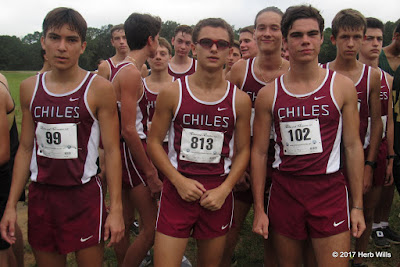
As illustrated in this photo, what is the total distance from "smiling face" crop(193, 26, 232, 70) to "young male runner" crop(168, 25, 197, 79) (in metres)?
3.32

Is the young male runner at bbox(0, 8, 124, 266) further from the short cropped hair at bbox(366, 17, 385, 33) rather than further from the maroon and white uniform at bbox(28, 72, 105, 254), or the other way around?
the short cropped hair at bbox(366, 17, 385, 33)

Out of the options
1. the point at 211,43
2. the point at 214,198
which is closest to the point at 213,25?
the point at 211,43

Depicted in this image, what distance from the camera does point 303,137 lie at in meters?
2.62

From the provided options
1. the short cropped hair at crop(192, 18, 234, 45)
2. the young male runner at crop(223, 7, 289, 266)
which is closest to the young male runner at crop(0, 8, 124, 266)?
the short cropped hair at crop(192, 18, 234, 45)

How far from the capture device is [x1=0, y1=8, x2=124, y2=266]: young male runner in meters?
2.47

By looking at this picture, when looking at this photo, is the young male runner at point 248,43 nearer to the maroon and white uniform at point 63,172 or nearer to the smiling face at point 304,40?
the smiling face at point 304,40

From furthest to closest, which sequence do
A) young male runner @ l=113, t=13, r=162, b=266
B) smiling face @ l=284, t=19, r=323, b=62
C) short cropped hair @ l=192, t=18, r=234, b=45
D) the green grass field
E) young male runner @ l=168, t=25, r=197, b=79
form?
young male runner @ l=168, t=25, r=197, b=79
the green grass field
young male runner @ l=113, t=13, r=162, b=266
short cropped hair @ l=192, t=18, r=234, b=45
smiling face @ l=284, t=19, r=323, b=62

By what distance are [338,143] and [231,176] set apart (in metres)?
0.87

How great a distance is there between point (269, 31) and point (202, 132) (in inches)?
53.6

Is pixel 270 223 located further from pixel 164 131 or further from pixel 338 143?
pixel 164 131

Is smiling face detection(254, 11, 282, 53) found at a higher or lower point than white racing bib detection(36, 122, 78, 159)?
higher

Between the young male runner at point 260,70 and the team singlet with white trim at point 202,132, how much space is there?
0.66 meters

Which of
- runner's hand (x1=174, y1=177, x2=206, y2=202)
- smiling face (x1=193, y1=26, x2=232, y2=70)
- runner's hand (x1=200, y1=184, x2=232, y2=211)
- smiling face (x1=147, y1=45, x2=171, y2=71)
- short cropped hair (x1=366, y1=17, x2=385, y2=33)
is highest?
short cropped hair (x1=366, y1=17, x2=385, y2=33)

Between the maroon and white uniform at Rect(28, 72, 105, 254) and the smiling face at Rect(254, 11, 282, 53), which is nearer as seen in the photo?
the maroon and white uniform at Rect(28, 72, 105, 254)
